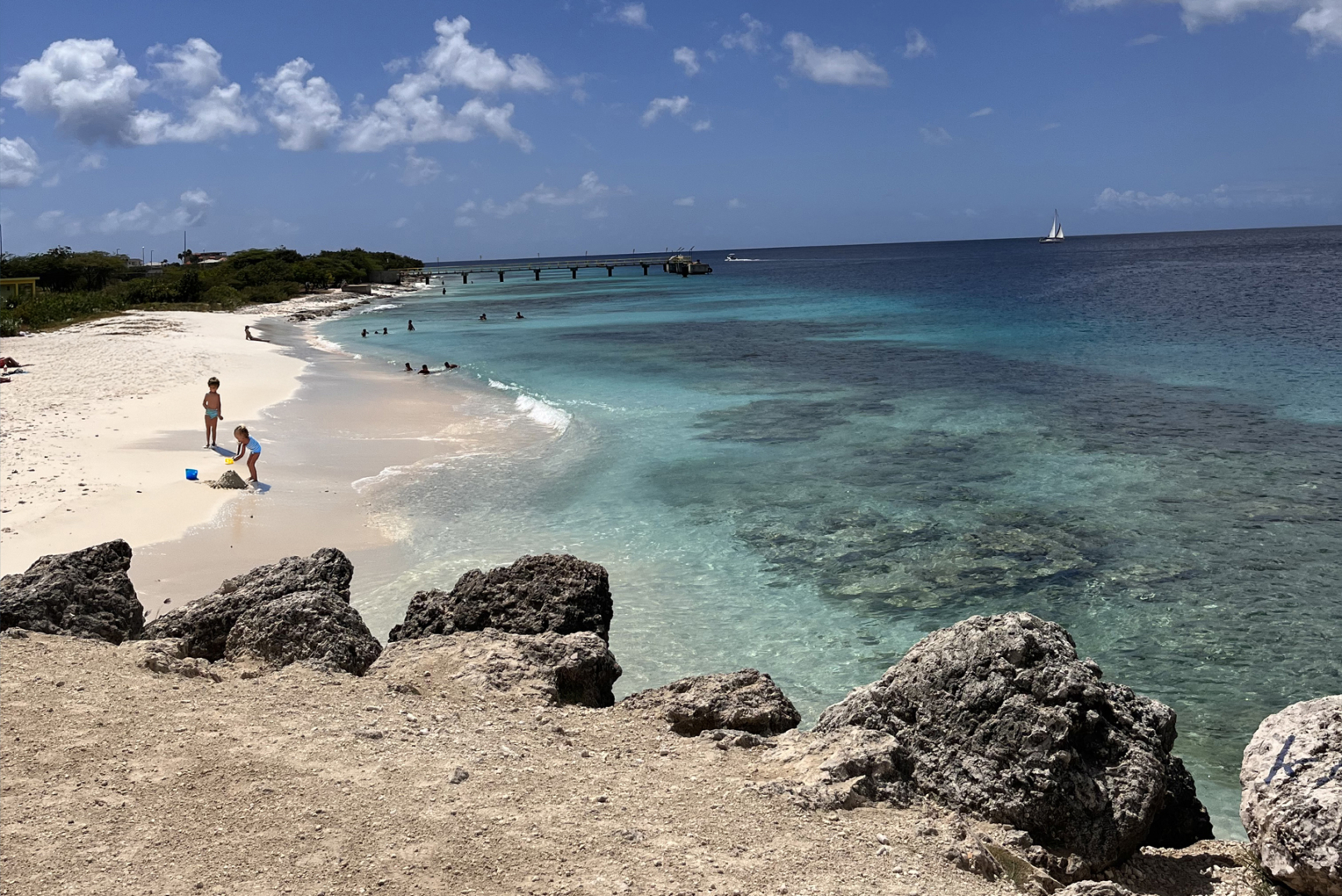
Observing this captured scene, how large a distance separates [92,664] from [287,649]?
4.38ft

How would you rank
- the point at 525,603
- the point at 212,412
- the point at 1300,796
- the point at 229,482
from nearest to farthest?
the point at 1300,796, the point at 525,603, the point at 229,482, the point at 212,412

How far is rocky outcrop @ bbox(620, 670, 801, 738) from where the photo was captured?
6191mm

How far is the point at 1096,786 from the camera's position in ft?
16.8

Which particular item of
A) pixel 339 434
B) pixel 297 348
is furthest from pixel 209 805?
pixel 297 348

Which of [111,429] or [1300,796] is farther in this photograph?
[111,429]

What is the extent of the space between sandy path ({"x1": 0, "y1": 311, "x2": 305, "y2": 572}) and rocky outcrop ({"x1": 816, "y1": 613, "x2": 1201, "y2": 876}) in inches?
412

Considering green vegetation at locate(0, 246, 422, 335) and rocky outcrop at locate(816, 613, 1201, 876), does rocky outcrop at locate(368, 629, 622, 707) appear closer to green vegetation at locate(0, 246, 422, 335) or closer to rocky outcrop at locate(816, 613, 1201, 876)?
rocky outcrop at locate(816, 613, 1201, 876)

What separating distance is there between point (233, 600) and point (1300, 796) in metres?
7.36

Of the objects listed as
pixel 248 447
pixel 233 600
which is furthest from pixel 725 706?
pixel 248 447

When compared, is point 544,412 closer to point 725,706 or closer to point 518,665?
point 518,665

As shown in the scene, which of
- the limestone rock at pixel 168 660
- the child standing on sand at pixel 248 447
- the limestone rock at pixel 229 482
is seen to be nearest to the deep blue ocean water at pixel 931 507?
the child standing on sand at pixel 248 447

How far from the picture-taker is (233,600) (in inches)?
306

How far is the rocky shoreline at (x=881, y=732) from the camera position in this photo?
15.2 feet

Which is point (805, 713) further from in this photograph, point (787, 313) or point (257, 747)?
point (787, 313)
